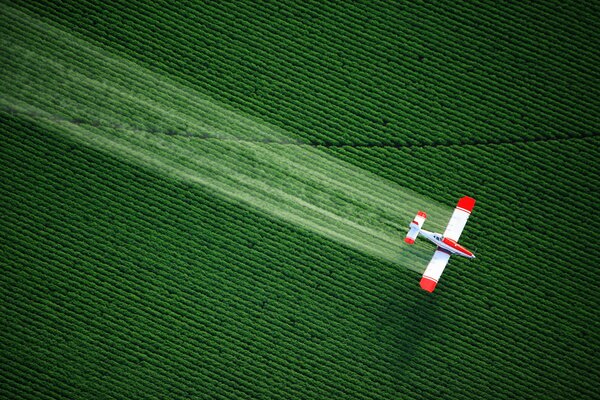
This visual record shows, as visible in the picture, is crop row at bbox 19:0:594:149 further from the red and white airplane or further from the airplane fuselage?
the airplane fuselage

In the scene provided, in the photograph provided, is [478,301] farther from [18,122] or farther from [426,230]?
[18,122]

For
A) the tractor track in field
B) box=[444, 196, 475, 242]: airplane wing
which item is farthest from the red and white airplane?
the tractor track in field

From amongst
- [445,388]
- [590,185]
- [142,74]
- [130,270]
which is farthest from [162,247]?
[590,185]

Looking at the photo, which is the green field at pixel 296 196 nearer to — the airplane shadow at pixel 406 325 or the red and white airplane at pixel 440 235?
the airplane shadow at pixel 406 325

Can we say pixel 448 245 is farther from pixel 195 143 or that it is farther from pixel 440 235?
pixel 195 143

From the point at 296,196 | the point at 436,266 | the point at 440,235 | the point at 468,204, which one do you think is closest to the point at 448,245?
the point at 440,235

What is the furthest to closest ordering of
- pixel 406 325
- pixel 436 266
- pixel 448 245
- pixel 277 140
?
1. pixel 277 140
2. pixel 406 325
3. pixel 436 266
4. pixel 448 245
